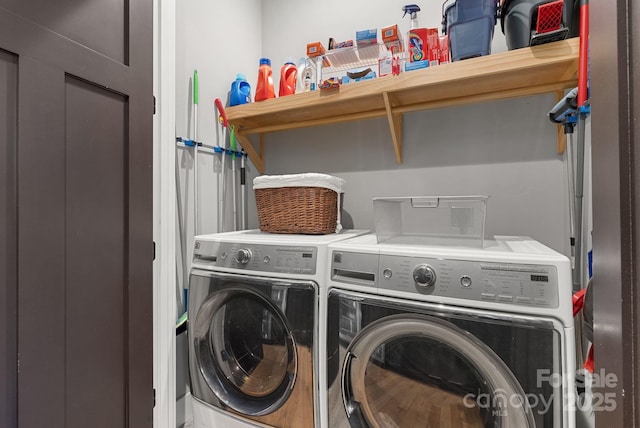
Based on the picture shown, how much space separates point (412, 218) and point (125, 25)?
4.96 ft

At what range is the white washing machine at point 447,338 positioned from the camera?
2.74ft

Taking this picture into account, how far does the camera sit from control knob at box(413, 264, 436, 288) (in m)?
0.97

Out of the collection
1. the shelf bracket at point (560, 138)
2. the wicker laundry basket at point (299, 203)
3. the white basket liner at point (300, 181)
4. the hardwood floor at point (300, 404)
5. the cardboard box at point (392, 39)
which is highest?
the cardboard box at point (392, 39)

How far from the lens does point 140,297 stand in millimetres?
Answer: 1251

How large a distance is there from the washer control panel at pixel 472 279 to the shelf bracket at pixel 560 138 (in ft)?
3.11

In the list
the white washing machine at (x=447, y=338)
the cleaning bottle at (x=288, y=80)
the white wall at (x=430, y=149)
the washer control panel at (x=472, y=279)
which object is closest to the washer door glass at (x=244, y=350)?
the white washing machine at (x=447, y=338)

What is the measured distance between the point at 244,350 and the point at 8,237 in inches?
35.8

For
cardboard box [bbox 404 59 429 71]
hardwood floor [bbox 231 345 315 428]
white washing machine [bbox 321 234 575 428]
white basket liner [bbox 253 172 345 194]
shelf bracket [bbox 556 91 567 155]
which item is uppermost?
cardboard box [bbox 404 59 429 71]

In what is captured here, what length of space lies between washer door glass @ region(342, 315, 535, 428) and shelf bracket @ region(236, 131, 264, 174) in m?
1.47

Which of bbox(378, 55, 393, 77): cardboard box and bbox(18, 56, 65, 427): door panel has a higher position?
bbox(378, 55, 393, 77): cardboard box

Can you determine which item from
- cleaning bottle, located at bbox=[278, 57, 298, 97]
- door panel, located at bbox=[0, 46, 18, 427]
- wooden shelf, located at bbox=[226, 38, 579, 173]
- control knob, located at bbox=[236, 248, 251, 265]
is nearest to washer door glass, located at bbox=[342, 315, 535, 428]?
control knob, located at bbox=[236, 248, 251, 265]

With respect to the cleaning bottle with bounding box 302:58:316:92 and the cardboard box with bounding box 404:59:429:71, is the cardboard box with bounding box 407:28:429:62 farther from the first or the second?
the cleaning bottle with bounding box 302:58:316:92

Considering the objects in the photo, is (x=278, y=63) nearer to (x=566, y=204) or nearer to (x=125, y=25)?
(x=125, y=25)

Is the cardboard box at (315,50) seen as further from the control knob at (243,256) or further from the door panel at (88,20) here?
the control knob at (243,256)
